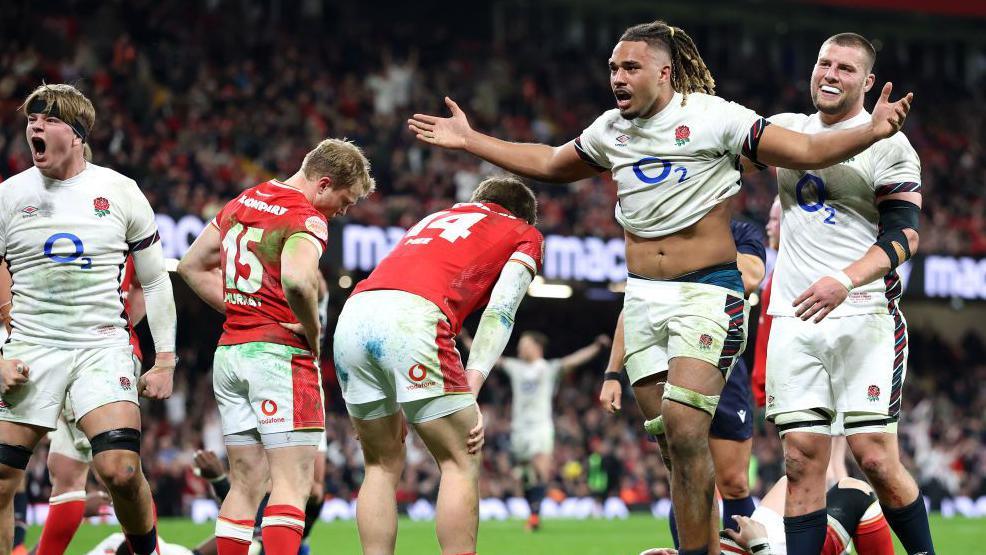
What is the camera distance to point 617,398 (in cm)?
625

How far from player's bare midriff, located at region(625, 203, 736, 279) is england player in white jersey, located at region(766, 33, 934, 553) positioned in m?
0.54

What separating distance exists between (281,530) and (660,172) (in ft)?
7.57

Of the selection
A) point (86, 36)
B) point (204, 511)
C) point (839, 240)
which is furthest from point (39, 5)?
point (839, 240)

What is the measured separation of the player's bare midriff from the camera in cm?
511

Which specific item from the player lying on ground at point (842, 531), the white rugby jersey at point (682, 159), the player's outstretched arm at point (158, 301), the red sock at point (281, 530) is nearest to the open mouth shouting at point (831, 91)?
the white rugby jersey at point (682, 159)

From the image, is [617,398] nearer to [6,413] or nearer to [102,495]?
[6,413]

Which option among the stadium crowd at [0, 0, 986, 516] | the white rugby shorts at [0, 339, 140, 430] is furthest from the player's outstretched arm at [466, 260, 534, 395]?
the stadium crowd at [0, 0, 986, 516]

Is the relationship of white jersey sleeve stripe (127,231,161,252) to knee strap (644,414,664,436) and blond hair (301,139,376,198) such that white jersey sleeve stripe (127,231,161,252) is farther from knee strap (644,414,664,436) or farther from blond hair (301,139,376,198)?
knee strap (644,414,664,436)

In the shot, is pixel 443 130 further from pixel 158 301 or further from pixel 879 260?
pixel 879 260

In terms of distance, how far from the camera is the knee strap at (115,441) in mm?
5398

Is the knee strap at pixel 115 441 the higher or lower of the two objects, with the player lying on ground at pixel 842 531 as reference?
higher

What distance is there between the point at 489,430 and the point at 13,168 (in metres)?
8.63

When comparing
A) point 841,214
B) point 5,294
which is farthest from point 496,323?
point 5,294

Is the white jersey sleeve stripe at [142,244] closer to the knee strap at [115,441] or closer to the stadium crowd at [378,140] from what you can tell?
the knee strap at [115,441]
